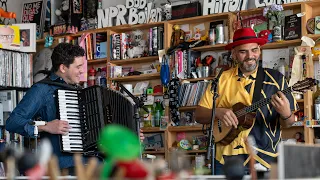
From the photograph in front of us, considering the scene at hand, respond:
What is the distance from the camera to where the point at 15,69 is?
6.42 meters

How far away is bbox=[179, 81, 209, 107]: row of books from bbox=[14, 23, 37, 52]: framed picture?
190 centimetres

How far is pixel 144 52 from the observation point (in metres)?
6.28

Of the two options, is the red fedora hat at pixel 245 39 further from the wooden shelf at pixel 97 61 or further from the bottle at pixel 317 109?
the wooden shelf at pixel 97 61

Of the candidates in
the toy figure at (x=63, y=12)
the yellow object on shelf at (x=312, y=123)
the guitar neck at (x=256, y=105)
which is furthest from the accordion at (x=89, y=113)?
the toy figure at (x=63, y=12)

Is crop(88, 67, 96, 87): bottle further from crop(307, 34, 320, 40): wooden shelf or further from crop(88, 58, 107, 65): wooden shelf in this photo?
crop(307, 34, 320, 40): wooden shelf

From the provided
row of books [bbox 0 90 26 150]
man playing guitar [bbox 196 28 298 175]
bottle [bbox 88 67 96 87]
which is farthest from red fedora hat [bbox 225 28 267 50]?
row of books [bbox 0 90 26 150]

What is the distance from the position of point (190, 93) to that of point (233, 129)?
90.5 inches

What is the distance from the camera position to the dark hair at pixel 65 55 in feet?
12.5

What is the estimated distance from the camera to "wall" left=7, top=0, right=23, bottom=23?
7.31 m

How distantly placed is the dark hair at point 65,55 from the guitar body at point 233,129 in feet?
3.53

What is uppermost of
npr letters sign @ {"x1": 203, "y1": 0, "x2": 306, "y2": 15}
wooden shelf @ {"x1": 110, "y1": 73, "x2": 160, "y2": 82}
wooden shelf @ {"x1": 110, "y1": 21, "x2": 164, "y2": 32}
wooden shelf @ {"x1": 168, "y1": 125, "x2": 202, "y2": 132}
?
npr letters sign @ {"x1": 203, "y1": 0, "x2": 306, "y2": 15}

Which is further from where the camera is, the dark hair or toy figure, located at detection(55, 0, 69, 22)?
toy figure, located at detection(55, 0, 69, 22)

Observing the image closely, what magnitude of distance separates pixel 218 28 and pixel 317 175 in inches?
182

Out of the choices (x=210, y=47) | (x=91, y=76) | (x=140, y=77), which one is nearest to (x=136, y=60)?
(x=140, y=77)
